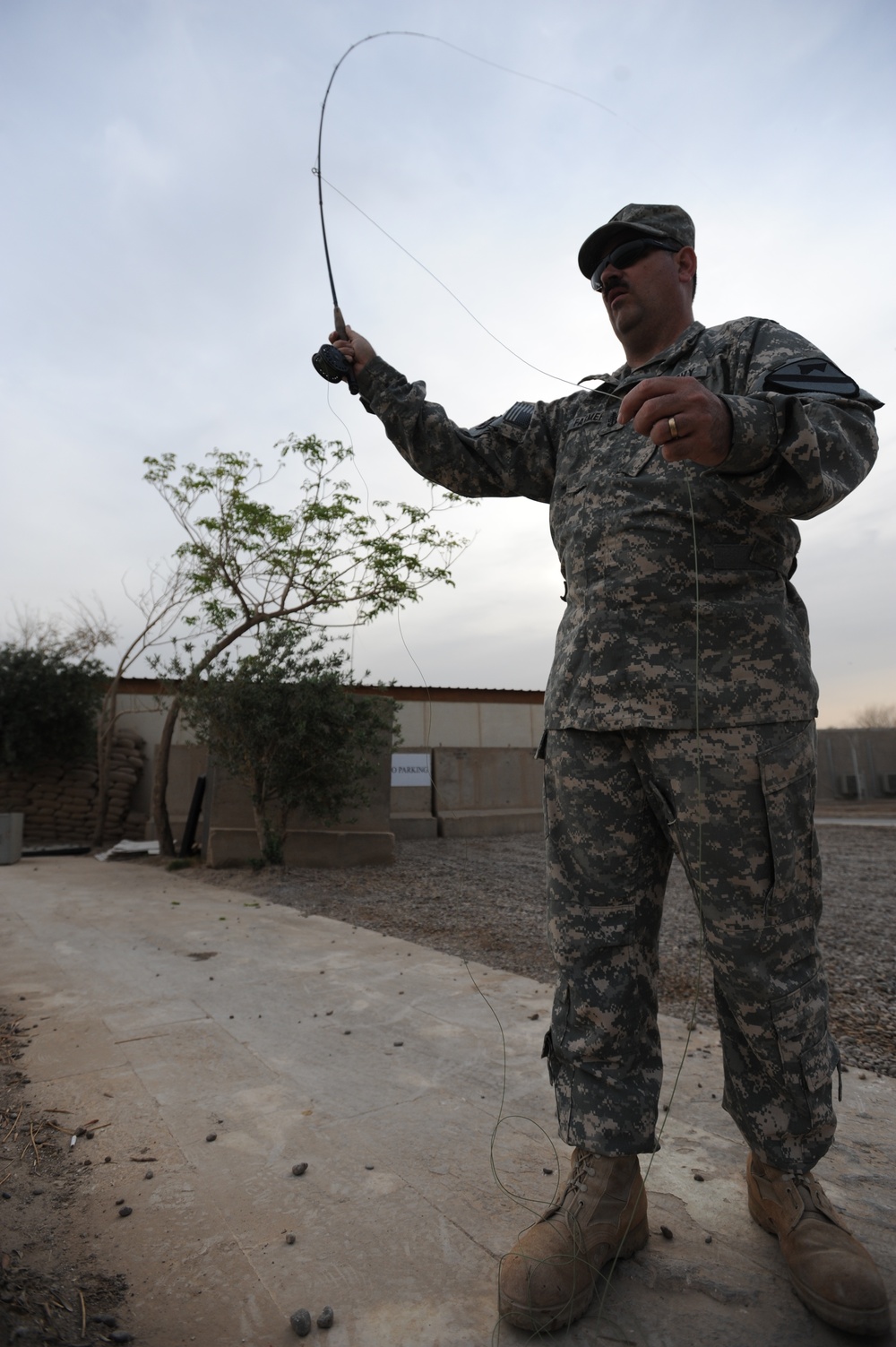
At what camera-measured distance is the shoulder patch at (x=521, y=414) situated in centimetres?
174

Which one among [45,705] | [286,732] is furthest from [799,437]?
[45,705]

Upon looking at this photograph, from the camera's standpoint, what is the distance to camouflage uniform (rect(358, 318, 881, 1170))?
1.30 m

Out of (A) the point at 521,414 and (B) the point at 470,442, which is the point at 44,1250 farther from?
(A) the point at 521,414

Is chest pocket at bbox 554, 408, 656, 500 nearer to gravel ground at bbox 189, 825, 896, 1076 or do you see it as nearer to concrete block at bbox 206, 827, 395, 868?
gravel ground at bbox 189, 825, 896, 1076

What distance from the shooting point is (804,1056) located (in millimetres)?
1302

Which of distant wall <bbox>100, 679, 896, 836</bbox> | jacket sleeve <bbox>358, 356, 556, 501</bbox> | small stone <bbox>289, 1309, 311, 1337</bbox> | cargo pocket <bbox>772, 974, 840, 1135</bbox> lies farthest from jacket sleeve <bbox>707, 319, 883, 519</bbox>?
distant wall <bbox>100, 679, 896, 836</bbox>

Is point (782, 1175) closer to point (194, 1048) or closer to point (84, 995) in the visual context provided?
point (194, 1048)

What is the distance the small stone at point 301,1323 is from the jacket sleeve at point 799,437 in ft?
4.62

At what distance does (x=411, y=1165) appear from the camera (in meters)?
1.68

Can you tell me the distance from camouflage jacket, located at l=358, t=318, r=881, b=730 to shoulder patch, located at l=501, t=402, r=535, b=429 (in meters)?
0.17

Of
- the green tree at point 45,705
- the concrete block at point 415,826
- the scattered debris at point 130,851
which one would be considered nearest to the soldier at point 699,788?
the scattered debris at point 130,851

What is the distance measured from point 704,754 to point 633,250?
1016 millimetres

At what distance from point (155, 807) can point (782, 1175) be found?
9873 millimetres

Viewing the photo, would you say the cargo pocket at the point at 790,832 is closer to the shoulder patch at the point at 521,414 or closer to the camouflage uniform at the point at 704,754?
the camouflage uniform at the point at 704,754
